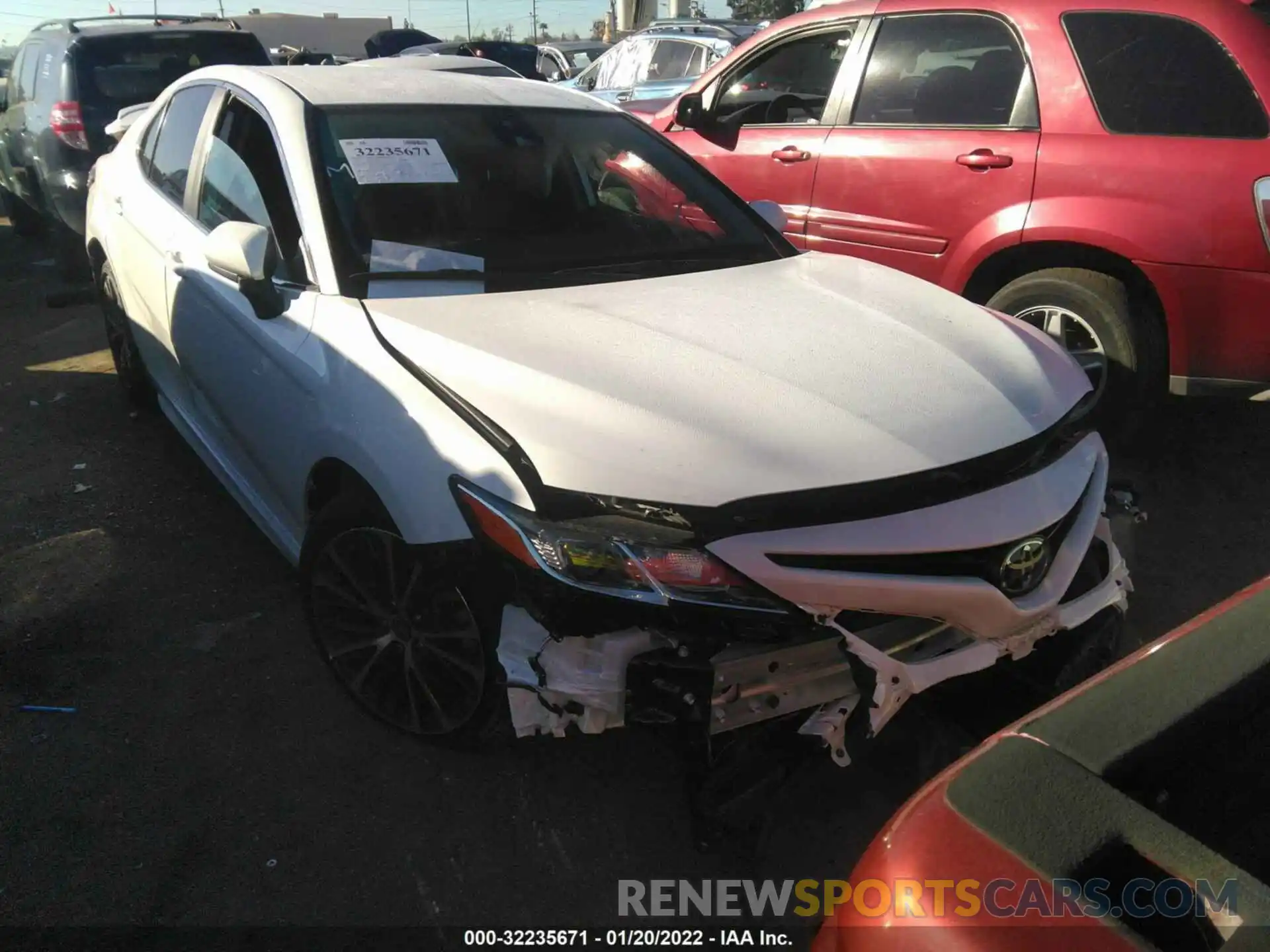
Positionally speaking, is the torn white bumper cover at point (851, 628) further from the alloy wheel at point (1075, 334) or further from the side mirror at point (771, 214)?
the alloy wheel at point (1075, 334)

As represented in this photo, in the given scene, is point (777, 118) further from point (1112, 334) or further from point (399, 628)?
point (399, 628)

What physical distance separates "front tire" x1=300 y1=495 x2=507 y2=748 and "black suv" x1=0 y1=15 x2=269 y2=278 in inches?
234

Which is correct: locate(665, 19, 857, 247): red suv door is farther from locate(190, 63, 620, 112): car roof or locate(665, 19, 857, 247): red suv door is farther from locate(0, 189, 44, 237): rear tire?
locate(0, 189, 44, 237): rear tire

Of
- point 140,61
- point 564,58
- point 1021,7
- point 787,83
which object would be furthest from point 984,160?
point 564,58

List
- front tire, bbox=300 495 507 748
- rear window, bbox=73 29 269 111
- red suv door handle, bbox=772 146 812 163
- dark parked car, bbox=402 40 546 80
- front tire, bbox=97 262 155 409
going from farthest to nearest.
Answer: dark parked car, bbox=402 40 546 80
rear window, bbox=73 29 269 111
red suv door handle, bbox=772 146 812 163
front tire, bbox=97 262 155 409
front tire, bbox=300 495 507 748

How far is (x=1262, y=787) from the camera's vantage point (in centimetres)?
120

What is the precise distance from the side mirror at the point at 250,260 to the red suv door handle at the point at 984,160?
2900 mm

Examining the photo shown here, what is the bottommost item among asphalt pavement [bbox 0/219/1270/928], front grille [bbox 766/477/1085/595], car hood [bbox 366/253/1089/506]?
asphalt pavement [bbox 0/219/1270/928]

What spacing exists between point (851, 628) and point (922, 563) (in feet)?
0.63

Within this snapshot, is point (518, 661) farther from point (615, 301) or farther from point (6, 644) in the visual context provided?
point (6, 644)

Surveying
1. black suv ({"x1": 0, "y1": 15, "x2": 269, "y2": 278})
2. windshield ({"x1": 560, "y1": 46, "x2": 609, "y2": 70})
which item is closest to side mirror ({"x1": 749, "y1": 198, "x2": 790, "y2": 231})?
black suv ({"x1": 0, "y1": 15, "x2": 269, "y2": 278})

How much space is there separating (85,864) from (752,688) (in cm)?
162

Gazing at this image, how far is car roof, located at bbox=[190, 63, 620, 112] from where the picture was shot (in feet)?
10.5

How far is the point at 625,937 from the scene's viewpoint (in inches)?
85.7
